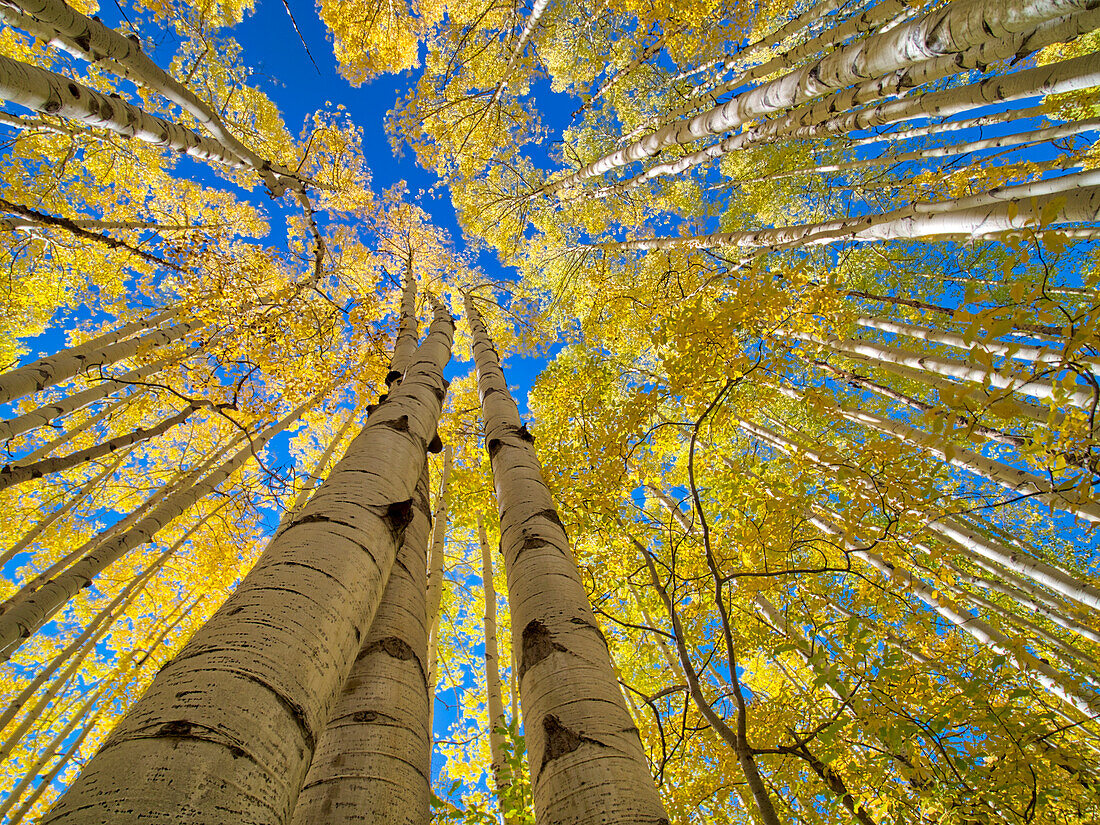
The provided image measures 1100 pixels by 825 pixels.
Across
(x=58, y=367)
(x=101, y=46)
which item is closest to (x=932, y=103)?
(x=101, y=46)

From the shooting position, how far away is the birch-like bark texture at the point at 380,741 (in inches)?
47.8

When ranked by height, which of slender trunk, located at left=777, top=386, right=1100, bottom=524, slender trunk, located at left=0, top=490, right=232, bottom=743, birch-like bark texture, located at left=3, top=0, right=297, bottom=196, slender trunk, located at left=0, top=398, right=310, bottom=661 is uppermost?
birch-like bark texture, located at left=3, top=0, right=297, bottom=196

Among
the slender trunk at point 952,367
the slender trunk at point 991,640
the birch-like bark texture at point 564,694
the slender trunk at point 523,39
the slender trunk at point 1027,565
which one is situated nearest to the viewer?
the birch-like bark texture at point 564,694

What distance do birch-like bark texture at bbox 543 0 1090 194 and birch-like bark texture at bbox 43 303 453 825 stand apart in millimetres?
3802

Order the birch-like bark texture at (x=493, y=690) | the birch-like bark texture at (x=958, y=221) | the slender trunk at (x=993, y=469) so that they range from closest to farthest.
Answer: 1. the birch-like bark texture at (x=958, y=221)
2. the slender trunk at (x=993, y=469)
3. the birch-like bark texture at (x=493, y=690)

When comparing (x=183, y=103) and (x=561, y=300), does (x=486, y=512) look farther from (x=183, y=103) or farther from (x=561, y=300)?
(x=561, y=300)

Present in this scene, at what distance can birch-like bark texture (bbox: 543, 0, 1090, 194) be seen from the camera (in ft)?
6.82

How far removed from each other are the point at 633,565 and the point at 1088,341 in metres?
3.26

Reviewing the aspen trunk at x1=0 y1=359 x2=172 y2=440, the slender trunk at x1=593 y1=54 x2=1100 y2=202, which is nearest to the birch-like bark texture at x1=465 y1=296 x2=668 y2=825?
the aspen trunk at x1=0 y1=359 x2=172 y2=440

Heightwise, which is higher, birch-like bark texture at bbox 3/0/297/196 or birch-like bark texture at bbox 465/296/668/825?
birch-like bark texture at bbox 3/0/297/196

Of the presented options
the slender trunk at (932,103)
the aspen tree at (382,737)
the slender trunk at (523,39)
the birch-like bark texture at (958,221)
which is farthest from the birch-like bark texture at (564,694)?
the slender trunk at (523,39)

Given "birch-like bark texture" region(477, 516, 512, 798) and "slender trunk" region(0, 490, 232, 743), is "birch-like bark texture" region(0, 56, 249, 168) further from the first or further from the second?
"birch-like bark texture" region(477, 516, 512, 798)

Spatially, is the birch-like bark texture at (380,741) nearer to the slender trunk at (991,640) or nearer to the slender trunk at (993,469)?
the slender trunk at (991,640)

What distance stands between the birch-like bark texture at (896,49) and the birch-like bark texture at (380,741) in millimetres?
4147
